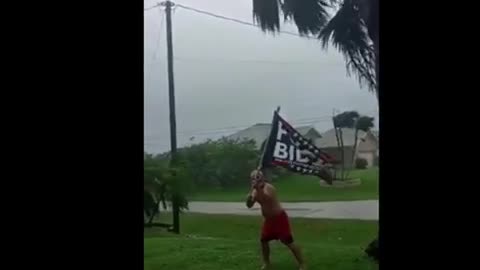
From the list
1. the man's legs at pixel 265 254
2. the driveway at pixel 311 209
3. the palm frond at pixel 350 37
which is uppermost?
the palm frond at pixel 350 37

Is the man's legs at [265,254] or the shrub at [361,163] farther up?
the shrub at [361,163]

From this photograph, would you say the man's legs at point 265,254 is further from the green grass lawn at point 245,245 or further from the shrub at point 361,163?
the shrub at point 361,163

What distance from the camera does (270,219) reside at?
1137 millimetres

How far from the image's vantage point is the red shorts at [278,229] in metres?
1.13

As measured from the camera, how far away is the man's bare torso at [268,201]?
1.13m

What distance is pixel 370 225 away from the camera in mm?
1131

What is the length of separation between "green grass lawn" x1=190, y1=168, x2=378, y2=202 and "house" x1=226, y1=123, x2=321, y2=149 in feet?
0.30

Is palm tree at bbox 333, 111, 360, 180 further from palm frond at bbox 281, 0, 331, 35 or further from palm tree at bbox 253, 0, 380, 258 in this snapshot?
palm frond at bbox 281, 0, 331, 35

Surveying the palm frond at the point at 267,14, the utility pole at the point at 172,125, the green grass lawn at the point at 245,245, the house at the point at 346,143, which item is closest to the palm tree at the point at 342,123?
the house at the point at 346,143

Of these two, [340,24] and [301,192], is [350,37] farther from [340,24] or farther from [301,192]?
[301,192]

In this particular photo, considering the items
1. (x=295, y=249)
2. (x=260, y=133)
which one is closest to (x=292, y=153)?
(x=260, y=133)

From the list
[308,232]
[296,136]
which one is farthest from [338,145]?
[308,232]
